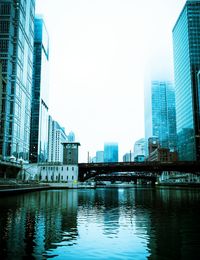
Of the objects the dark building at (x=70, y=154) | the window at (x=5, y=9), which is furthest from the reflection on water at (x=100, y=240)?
the window at (x=5, y=9)

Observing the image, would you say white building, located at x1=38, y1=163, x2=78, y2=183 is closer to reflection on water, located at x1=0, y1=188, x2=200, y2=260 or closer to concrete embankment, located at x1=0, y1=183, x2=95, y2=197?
concrete embankment, located at x1=0, y1=183, x2=95, y2=197

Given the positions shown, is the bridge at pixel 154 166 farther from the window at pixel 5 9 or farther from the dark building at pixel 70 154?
the window at pixel 5 9

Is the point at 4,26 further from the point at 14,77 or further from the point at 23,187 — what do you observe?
the point at 23,187

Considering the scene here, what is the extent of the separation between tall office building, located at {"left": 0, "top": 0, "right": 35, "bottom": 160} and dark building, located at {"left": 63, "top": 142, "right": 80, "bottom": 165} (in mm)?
24401

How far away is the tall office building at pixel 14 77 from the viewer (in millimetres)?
152875

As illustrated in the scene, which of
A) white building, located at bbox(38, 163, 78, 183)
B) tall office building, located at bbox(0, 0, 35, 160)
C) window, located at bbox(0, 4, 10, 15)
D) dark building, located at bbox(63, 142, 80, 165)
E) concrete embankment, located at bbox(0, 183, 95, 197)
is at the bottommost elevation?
concrete embankment, located at bbox(0, 183, 95, 197)

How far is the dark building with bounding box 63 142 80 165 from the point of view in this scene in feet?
551

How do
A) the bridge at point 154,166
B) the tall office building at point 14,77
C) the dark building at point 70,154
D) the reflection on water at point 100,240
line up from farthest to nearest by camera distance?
1. the dark building at point 70,154
2. the tall office building at point 14,77
3. the bridge at point 154,166
4. the reflection on water at point 100,240

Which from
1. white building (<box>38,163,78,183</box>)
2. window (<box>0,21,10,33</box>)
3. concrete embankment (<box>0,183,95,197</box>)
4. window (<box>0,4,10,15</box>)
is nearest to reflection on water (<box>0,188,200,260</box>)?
concrete embankment (<box>0,183,95,197</box>)

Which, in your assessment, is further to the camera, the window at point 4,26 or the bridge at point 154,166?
the window at point 4,26

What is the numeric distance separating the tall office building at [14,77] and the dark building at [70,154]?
80.1 ft

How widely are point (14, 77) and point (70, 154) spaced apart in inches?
1999

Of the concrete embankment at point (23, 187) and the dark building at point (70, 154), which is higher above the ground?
the dark building at point (70, 154)

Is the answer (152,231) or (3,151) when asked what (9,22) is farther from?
(152,231)
